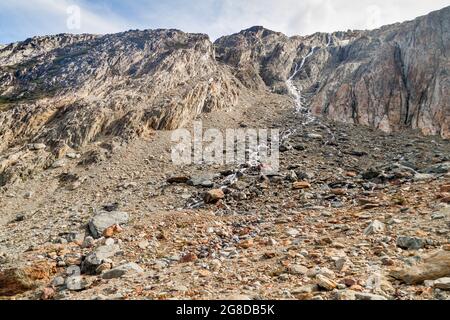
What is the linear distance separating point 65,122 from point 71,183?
10.7m

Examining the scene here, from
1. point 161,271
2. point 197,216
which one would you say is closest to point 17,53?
point 197,216

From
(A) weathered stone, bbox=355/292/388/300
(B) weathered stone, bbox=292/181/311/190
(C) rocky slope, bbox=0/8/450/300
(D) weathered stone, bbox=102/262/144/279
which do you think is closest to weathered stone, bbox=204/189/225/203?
(C) rocky slope, bbox=0/8/450/300

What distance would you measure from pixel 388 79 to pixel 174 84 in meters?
27.0

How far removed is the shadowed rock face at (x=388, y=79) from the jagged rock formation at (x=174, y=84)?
13 cm

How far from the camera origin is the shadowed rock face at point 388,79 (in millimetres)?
37466

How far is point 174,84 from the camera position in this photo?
4384 cm

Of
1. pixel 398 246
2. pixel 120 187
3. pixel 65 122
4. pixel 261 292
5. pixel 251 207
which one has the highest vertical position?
pixel 65 122

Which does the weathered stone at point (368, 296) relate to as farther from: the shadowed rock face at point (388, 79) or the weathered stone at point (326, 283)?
the shadowed rock face at point (388, 79)

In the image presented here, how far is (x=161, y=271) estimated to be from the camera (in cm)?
1209

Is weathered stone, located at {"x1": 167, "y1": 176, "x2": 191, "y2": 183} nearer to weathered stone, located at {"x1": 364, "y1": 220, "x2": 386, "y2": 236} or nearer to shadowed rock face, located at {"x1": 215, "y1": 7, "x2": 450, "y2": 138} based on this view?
weathered stone, located at {"x1": 364, "y1": 220, "x2": 386, "y2": 236}

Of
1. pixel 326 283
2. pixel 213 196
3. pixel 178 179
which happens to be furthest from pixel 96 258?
pixel 178 179

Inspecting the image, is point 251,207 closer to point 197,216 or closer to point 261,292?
point 197,216

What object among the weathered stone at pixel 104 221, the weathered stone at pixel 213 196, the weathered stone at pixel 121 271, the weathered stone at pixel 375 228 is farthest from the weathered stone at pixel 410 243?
the weathered stone at pixel 104 221

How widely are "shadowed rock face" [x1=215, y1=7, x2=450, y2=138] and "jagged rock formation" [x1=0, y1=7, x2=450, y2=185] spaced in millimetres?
132
